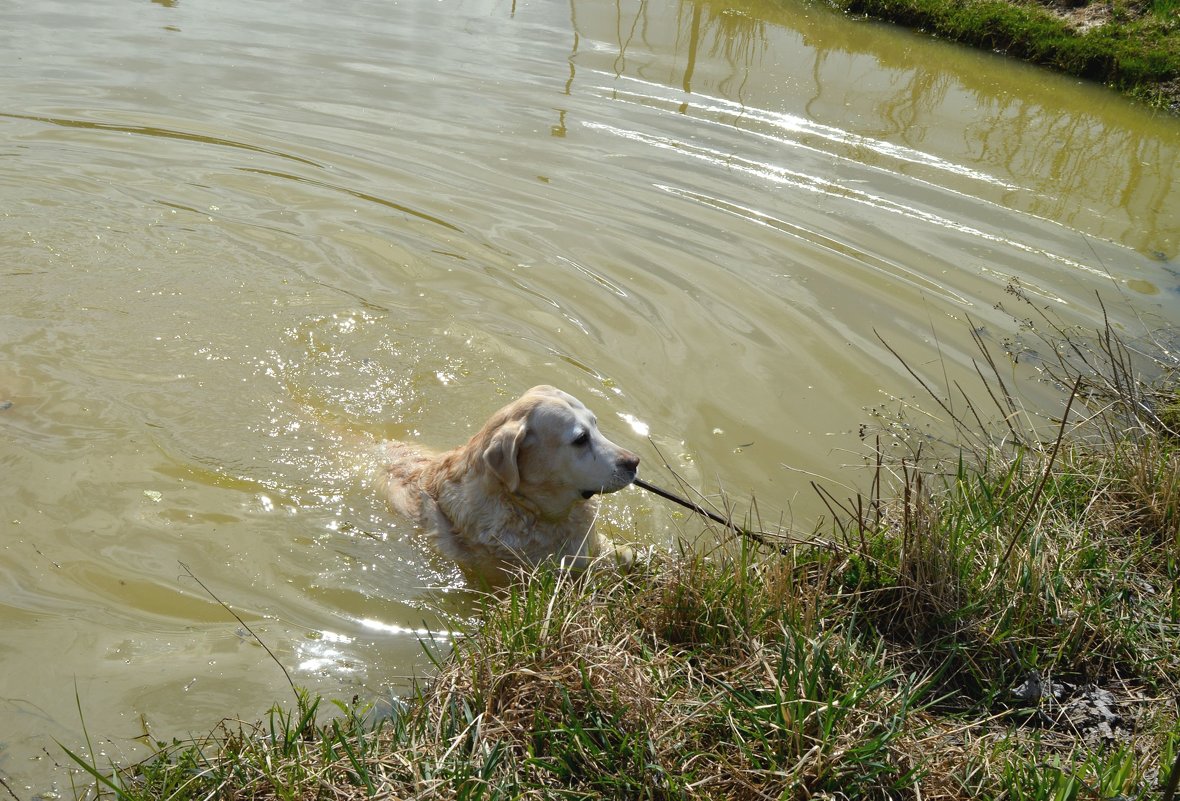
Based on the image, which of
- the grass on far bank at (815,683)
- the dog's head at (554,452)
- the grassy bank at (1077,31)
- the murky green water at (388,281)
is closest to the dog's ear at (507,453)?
the dog's head at (554,452)

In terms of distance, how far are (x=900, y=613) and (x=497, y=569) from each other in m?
2.39

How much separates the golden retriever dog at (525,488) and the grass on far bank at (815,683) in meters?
0.87

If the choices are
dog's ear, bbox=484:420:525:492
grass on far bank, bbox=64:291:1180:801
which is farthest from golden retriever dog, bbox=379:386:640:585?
grass on far bank, bbox=64:291:1180:801

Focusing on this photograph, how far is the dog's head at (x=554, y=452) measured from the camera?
5520mm

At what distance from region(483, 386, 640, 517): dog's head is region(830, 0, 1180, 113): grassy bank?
1454cm

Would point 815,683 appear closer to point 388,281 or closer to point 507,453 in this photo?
point 507,453

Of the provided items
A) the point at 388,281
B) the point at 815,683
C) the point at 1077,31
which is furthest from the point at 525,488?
the point at 1077,31

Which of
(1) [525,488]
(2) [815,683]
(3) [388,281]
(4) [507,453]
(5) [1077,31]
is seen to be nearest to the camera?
(2) [815,683]

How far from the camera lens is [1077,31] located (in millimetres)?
17750

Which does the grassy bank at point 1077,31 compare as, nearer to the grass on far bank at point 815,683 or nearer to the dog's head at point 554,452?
the grass on far bank at point 815,683

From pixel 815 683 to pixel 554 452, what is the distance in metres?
2.27

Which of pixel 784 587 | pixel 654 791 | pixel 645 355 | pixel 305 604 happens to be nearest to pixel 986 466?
pixel 784 587

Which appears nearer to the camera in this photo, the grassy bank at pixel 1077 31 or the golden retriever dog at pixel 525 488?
the golden retriever dog at pixel 525 488

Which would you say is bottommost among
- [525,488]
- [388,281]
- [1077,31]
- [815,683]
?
[525,488]
